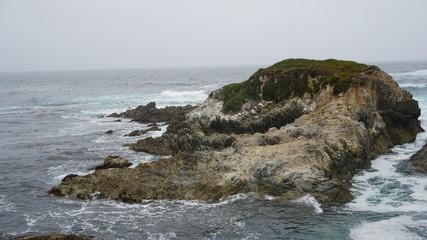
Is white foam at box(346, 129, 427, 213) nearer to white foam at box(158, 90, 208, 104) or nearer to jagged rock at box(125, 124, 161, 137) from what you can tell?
jagged rock at box(125, 124, 161, 137)

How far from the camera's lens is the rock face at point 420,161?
26.3 metres

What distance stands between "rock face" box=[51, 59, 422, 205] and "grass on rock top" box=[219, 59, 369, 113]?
10cm

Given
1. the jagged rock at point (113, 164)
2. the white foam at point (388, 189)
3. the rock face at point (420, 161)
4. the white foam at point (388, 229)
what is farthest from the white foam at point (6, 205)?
the rock face at point (420, 161)

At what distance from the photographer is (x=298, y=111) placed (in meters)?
36.5

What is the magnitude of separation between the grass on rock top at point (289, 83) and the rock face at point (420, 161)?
365 inches

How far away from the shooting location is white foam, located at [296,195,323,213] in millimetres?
20406

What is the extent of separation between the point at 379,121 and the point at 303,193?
15026 millimetres

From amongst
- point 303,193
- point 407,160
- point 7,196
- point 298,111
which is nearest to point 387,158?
point 407,160

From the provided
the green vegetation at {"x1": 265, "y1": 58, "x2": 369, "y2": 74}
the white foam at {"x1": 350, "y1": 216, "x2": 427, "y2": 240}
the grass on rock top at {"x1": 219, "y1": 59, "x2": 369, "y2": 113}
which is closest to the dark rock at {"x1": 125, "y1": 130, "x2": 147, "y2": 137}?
the grass on rock top at {"x1": 219, "y1": 59, "x2": 369, "y2": 113}

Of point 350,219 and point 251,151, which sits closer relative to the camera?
point 350,219

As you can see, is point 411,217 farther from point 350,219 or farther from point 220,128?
point 220,128

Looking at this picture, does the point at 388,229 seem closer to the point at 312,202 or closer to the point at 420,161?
the point at 312,202

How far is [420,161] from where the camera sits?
2723cm

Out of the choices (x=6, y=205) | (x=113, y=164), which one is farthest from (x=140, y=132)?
(x=6, y=205)
